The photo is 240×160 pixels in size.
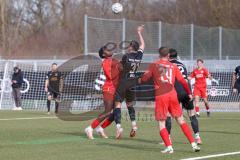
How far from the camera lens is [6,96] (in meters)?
30.9

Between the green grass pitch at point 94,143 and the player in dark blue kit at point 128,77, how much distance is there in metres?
0.47

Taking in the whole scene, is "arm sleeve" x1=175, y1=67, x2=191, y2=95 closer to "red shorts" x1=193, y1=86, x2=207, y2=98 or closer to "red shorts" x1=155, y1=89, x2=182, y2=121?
"red shorts" x1=155, y1=89, x2=182, y2=121

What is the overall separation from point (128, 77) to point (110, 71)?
118cm

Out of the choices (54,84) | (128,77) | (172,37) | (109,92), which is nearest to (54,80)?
(54,84)

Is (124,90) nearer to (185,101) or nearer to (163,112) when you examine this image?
(185,101)

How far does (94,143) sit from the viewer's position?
14.2 m

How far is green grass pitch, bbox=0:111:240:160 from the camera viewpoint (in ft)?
39.7

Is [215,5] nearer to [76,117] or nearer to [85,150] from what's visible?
[76,117]

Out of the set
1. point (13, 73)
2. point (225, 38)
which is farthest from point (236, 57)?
point (13, 73)

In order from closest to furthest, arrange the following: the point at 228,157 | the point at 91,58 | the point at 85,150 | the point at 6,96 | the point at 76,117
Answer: the point at 228,157 < the point at 85,150 < the point at 76,117 < the point at 91,58 < the point at 6,96

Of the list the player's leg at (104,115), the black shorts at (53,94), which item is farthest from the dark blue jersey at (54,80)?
the player's leg at (104,115)

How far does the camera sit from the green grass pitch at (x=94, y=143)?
476 inches

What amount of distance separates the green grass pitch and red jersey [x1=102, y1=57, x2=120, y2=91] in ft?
4.15

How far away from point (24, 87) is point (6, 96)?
0.99m
